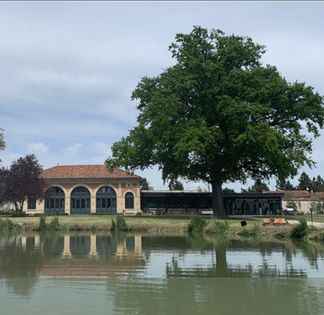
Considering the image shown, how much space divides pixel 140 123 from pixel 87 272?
113 ft

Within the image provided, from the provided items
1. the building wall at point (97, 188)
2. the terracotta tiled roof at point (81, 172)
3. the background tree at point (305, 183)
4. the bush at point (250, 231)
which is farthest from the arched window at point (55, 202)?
the background tree at point (305, 183)

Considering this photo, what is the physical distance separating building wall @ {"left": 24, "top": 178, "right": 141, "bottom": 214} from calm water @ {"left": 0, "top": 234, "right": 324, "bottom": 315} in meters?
48.3

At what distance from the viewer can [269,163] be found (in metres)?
46.2

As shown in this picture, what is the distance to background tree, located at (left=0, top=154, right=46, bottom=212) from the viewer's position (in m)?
58.8

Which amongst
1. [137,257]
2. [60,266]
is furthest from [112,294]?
[137,257]

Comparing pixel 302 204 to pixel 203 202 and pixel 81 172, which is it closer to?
pixel 203 202

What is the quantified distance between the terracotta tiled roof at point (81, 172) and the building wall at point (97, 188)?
2.52ft

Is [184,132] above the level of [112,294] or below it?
above

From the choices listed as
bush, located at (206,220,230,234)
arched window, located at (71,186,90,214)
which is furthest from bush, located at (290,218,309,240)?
arched window, located at (71,186,90,214)

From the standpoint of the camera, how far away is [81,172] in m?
75.3

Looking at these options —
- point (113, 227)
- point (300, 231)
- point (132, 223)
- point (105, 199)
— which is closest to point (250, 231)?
point (300, 231)

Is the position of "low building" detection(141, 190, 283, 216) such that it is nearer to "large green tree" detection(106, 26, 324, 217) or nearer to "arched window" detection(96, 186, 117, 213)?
"arched window" detection(96, 186, 117, 213)

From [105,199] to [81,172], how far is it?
5.54m

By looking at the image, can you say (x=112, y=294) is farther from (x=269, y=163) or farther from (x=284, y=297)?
(x=269, y=163)
